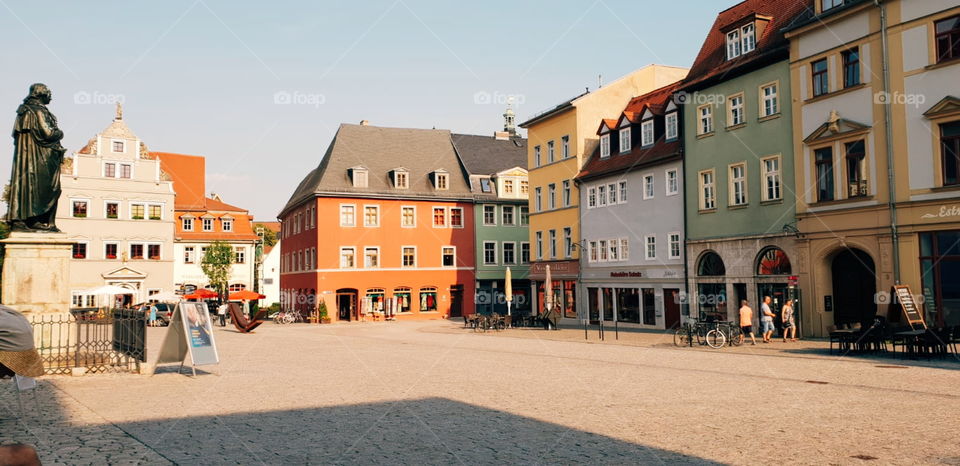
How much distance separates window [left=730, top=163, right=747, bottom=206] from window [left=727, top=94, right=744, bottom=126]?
1.87 metres

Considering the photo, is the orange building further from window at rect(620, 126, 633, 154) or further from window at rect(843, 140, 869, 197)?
window at rect(843, 140, 869, 197)

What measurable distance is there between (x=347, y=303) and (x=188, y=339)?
129 feet

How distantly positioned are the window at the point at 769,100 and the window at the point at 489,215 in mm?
32069

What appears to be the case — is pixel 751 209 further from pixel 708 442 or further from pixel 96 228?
pixel 96 228

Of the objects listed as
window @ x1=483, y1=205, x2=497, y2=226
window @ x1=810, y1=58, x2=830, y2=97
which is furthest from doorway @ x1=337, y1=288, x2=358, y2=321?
window @ x1=810, y1=58, x2=830, y2=97

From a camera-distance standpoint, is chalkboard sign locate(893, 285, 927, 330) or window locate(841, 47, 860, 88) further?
window locate(841, 47, 860, 88)

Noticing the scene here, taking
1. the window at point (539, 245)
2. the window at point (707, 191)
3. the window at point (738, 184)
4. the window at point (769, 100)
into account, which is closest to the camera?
the window at point (769, 100)

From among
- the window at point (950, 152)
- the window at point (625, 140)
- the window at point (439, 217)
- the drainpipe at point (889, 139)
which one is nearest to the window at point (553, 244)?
the window at point (625, 140)

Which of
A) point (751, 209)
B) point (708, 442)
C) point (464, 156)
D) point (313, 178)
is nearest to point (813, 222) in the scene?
point (751, 209)

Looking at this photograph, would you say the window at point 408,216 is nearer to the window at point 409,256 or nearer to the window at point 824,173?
the window at point 409,256

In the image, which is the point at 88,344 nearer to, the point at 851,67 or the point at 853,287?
the point at 853,287

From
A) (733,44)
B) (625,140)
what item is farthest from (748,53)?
(625,140)

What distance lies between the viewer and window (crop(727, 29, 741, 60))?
32.6 metres

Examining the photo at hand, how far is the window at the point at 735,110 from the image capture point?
31.7 m
